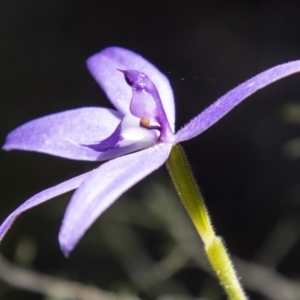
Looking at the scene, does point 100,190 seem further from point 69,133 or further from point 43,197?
point 69,133

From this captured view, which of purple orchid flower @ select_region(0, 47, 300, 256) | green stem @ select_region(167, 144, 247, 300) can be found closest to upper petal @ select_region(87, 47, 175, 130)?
purple orchid flower @ select_region(0, 47, 300, 256)

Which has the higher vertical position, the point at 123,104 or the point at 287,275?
the point at 123,104

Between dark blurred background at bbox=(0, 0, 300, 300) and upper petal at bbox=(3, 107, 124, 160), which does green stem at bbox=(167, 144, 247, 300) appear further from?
dark blurred background at bbox=(0, 0, 300, 300)

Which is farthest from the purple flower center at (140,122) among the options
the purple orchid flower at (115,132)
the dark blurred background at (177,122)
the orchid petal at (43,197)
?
the dark blurred background at (177,122)

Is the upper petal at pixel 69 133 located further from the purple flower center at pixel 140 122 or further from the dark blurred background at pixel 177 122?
the dark blurred background at pixel 177 122

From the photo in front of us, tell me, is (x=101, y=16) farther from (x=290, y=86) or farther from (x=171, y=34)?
(x=290, y=86)

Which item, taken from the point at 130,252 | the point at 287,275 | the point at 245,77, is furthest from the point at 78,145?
the point at 287,275

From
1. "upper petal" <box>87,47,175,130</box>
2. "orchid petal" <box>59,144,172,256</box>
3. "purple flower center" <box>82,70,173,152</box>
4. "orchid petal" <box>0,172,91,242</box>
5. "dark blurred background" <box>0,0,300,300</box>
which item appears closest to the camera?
"orchid petal" <box>59,144,172,256</box>
